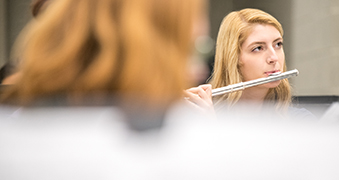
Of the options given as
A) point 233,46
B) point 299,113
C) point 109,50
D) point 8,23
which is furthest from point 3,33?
point 109,50

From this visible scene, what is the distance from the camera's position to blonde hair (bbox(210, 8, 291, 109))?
2.52ft

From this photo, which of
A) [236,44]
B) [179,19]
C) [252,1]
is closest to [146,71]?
[179,19]

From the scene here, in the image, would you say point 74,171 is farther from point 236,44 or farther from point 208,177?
point 236,44

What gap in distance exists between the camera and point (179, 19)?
0.65ft

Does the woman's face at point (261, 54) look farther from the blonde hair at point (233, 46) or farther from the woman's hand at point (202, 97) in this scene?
the woman's hand at point (202, 97)

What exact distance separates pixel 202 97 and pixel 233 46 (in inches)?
8.9

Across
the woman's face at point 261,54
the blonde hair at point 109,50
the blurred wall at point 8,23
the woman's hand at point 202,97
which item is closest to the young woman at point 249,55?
the woman's face at point 261,54

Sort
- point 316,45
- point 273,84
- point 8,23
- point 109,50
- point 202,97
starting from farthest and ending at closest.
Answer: point 8,23 → point 316,45 → point 273,84 → point 202,97 → point 109,50

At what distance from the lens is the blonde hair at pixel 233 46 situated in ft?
2.52

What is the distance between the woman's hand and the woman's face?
0.18m

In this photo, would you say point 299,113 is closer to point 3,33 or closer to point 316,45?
point 316,45

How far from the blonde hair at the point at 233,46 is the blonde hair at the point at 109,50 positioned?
22.2 inches

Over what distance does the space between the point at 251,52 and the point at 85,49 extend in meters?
0.64

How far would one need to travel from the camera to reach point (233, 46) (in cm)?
78
